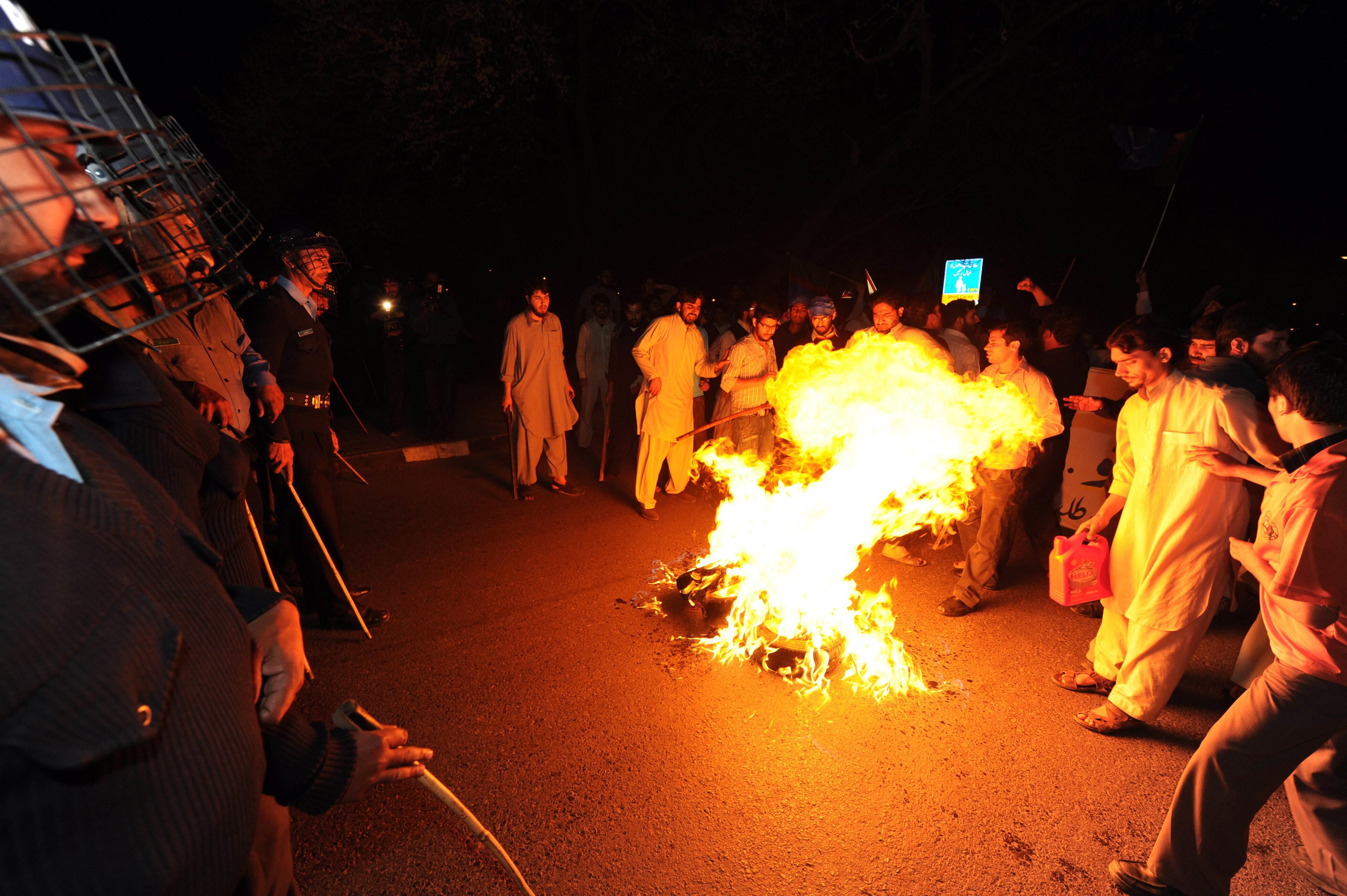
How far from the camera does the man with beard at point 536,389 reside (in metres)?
7.45

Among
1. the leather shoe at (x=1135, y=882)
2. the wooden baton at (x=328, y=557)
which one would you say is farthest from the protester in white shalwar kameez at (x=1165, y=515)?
the wooden baton at (x=328, y=557)

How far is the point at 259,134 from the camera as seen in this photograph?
14.7m

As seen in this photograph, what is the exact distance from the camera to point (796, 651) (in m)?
4.34

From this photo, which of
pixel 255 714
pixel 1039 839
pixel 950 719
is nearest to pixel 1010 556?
pixel 950 719

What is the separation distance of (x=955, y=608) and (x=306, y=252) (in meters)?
5.45

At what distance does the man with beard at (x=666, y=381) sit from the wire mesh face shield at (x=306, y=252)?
3412 mm

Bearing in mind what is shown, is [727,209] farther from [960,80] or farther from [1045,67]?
[1045,67]

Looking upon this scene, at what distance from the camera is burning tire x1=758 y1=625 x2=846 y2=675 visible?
4.30 meters

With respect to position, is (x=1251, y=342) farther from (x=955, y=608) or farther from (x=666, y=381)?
Result: (x=666, y=381)

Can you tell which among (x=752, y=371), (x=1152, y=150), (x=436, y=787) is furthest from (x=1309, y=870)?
(x=1152, y=150)

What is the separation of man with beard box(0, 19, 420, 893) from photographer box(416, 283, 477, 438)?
8.78 metres

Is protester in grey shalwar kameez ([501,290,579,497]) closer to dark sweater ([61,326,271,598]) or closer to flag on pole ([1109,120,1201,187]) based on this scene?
dark sweater ([61,326,271,598])

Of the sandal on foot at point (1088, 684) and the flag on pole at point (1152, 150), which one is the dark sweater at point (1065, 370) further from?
the flag on pole at point (1152, 150)

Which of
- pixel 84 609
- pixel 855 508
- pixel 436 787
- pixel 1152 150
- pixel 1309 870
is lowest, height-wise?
pixel 1309 870
